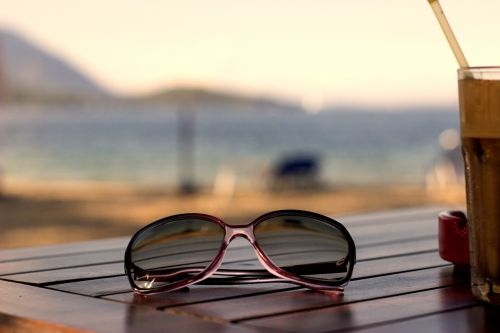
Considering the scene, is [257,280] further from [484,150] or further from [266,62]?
[266,62]

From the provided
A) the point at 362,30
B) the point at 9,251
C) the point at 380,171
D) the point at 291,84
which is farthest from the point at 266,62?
the point at 9,251

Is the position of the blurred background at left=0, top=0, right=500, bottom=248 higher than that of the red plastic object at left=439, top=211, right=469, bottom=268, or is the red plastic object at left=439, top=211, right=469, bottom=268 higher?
the blurred background at left=0, top=0, right=500, bottom=248

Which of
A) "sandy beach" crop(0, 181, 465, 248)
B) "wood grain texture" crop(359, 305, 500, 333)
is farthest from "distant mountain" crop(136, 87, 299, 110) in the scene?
"wood grain texture" crop(359, 305, 500, 333)

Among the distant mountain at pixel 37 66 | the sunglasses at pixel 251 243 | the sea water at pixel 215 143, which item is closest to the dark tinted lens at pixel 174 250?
the sunglasses at pixel 251 243

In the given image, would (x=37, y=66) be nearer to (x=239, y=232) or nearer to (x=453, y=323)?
(x=239, y=232)

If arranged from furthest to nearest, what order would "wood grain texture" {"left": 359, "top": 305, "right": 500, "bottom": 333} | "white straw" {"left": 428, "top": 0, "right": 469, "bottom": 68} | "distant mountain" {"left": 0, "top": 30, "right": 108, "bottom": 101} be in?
"distant mountain" {"left": 0, "top": 30, "right": 108, "bottom": 101} → "white straw" {"left": 428, "top": 0, "right": 469, "bottom": 68} → "wood grain texture" {"left": 359, "top": 305, "right": 500, "bottom": 333}

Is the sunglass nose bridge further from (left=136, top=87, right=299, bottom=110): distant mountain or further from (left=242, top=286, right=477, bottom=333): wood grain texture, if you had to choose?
(left=136, top=87, right=299, bottom=110): distant mountain
